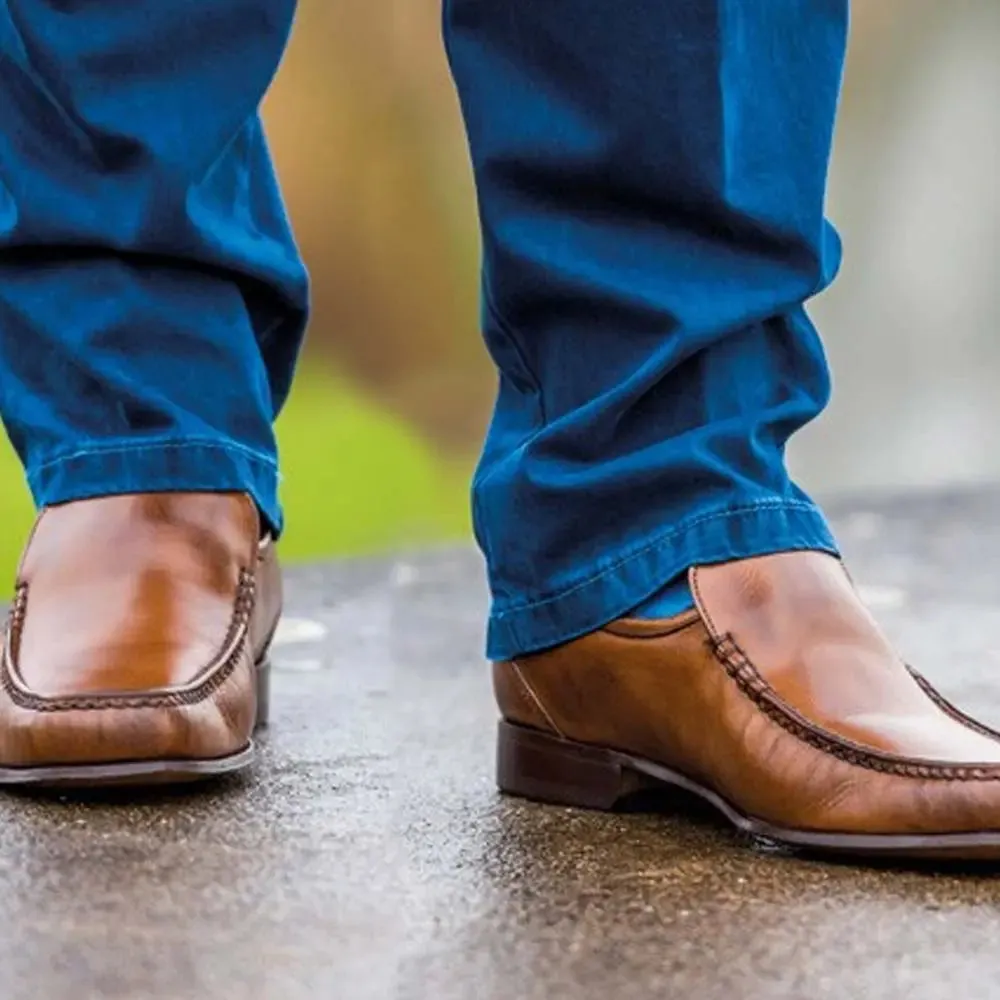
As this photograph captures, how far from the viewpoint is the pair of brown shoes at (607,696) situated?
2.54ft

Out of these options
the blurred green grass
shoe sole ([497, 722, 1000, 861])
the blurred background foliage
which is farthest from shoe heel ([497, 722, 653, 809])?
the blurred green grass

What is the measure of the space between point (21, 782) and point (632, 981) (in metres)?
0.34

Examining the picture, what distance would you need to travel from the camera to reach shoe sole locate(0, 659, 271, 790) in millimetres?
835

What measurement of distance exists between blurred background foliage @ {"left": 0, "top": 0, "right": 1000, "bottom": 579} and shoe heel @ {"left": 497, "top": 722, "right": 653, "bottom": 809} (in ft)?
4.66

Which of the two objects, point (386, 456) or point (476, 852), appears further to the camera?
point (386, 456)

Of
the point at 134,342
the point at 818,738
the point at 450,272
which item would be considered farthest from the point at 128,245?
the point at 450,272

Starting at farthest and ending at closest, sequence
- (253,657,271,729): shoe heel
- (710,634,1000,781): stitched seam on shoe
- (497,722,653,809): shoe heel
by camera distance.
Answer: (253,657,271,729): shoe heel → (497,722,653,809): shoe heel → (710,634,1000,781): stitched seam on shoe

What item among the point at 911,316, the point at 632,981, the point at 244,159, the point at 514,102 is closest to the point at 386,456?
the point at 911,316

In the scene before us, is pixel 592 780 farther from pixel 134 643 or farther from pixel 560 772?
pixel 134 643

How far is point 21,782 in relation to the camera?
85 centimetres

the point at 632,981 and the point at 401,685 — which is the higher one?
the point at 632,981

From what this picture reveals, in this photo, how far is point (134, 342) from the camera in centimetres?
94

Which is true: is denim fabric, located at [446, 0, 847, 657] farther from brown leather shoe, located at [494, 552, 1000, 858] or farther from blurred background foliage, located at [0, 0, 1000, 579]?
blurred background foliage, located at [0, 0, 1000, 579]

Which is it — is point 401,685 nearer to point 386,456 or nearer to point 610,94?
point 610,94
